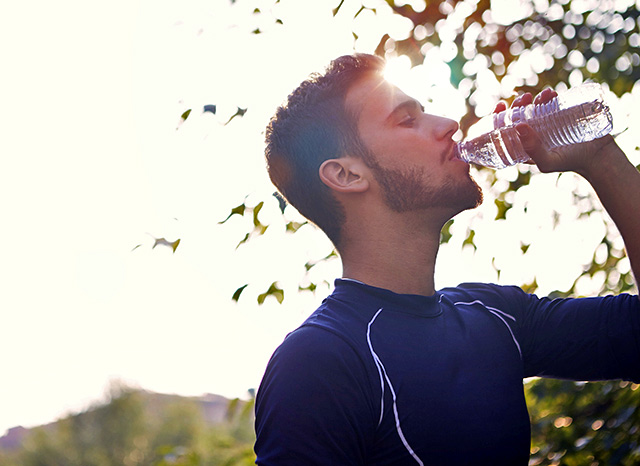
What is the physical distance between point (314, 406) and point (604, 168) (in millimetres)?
1082

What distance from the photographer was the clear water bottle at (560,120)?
184 cm

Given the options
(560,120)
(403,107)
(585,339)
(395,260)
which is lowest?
(585,339)

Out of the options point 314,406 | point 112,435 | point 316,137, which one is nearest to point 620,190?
point 316,137

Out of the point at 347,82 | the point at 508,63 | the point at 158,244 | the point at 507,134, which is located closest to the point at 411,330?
the point at 507,134

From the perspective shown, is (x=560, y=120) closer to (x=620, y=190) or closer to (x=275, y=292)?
(x=620, y=190)

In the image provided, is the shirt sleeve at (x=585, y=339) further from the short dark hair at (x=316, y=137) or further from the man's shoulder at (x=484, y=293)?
the short dark hair at (x=316, y=137)

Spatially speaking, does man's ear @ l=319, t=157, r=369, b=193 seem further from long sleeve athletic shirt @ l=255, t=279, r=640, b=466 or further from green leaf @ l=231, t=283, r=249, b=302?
green leaf @ l=231, t=283, r=249, b=302

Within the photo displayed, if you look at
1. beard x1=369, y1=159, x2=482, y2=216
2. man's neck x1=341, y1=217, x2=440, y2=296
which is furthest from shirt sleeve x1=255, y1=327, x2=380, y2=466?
beard x1=369, y1=159, x2=482, y2=216

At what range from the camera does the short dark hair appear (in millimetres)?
1924

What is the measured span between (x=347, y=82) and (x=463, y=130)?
99cm

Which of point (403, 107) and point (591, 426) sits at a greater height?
point (403, 107)

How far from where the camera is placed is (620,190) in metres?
1.76

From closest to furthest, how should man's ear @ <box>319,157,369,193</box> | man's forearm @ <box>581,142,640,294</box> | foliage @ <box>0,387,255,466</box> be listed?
1. man's forearm @ <box>581,142,640,294</box>
2. man's ear @ <box>319,157,369,193</box>
3. foliage @ <box>0,387,255,466</box>

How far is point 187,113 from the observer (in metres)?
2.51
